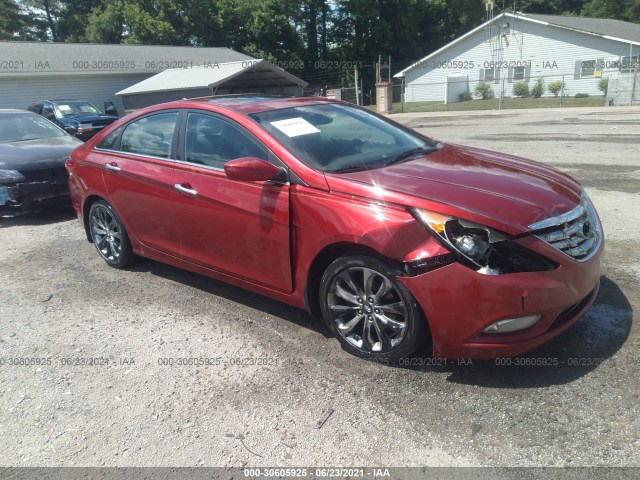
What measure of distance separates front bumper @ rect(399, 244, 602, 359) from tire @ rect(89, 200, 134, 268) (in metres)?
3.12

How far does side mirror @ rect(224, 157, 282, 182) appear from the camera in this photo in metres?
3.36

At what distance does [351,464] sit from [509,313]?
3.66 ft

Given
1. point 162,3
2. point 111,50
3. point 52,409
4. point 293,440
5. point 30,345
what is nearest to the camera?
point 293,440

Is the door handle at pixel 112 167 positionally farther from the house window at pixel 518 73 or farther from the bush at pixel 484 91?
the house window at pixel 518 73

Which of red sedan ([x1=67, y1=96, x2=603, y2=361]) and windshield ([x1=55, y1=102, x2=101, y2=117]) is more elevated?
windshield ([x1=55, y1=102, x2=101, y2=117])

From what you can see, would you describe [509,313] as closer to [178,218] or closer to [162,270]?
[178,218]

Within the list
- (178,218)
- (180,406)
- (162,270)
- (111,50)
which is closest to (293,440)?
(180,406)

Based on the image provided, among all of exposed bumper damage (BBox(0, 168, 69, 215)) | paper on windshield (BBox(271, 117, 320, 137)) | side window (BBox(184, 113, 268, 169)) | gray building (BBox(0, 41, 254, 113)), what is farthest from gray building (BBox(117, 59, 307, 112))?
paper on windshield (BBox(271, 117, 320, 137))

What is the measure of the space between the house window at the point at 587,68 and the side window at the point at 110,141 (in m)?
36.6

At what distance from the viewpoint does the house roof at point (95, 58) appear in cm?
2519

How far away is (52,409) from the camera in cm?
309

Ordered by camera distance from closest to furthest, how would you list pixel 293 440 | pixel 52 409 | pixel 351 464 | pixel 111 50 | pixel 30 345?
1. pixel 351 464
2. pixel 293 440
3. pixel 52 409
4. pixel 30 345
5. pixel 111 50

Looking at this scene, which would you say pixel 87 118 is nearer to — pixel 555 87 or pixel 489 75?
pixel 555 87

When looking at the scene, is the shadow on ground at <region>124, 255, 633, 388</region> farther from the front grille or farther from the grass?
the grass
